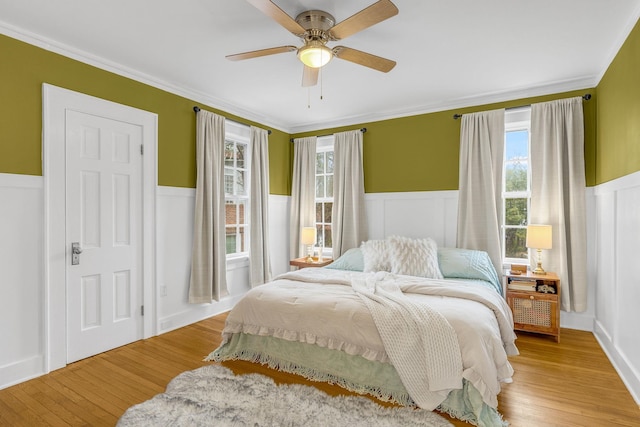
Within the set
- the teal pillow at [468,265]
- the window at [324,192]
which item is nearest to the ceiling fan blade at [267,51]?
the teal pillow at [468,265]

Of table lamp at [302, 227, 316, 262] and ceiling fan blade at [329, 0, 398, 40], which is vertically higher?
ceiling fan blade at [329, 0, 398, 40]

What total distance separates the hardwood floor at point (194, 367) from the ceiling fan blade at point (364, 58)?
7.93ft

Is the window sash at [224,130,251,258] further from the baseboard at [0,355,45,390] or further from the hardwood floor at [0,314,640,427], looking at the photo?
the baseboard at [0,355,45,390]

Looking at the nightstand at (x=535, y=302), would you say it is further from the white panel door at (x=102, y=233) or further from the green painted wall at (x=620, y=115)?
the white panel door at (x=102, y=233)

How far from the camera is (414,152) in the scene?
4449 millimetres

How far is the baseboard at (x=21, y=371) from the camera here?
2430 millimetres

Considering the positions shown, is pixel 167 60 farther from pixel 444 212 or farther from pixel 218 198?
pixel 444 212

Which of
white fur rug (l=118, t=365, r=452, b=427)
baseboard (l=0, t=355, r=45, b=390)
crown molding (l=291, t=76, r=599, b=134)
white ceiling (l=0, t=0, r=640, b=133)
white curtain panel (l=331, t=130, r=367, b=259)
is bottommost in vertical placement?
white fur rug (l=118, t=365, r=452, b=427)

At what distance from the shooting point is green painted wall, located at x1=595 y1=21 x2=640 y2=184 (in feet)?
7.79

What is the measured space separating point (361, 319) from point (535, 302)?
7.24ft

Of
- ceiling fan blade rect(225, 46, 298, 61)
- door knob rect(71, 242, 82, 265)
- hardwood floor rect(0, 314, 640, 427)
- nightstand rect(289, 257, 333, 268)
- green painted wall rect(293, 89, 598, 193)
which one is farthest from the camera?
nightstand rect(289, 257, 333, 268)

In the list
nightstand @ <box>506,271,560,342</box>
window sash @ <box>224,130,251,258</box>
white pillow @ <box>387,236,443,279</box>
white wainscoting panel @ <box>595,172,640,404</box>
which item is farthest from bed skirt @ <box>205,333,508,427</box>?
window sash @ <box>224,130,251,258</box>

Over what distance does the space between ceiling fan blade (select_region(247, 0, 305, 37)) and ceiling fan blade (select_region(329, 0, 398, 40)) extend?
233 millimetres

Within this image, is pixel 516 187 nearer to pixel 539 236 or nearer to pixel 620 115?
pixel 539 236
